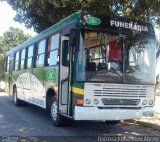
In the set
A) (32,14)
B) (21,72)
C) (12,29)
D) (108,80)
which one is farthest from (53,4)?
(12,29)

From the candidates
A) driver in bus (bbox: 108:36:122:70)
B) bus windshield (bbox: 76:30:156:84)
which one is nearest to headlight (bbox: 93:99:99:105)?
bus windshield (bbox: 76:30:156:84)

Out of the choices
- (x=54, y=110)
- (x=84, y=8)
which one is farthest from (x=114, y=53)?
(x=84, y=8)

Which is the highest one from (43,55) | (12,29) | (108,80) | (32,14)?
(12,29)

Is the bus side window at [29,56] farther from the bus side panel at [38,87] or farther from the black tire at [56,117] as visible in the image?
the black tire at [56,117]

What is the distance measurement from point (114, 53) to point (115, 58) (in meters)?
0.14

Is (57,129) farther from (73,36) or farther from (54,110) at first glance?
(73,36)

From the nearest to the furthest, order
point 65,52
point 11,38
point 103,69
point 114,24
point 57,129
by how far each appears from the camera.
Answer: point 103,69
point 114,24
point 65,52
point 57,129
point 11,38

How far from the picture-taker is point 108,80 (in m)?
9.87

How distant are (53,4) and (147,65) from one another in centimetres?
586

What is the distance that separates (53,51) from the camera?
11984 mm

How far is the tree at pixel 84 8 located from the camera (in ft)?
46.3

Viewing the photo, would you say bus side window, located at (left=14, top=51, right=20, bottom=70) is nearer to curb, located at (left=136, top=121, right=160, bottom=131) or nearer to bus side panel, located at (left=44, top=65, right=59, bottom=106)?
bus side panel, located at (left=44, top=65, right=59, bottom=106)

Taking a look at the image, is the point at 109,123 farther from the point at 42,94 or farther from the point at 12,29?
the point at 12,29

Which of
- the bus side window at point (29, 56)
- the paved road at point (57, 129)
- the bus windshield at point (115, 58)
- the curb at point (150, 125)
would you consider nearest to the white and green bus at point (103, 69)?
the bus windshield at point (115, 58)
